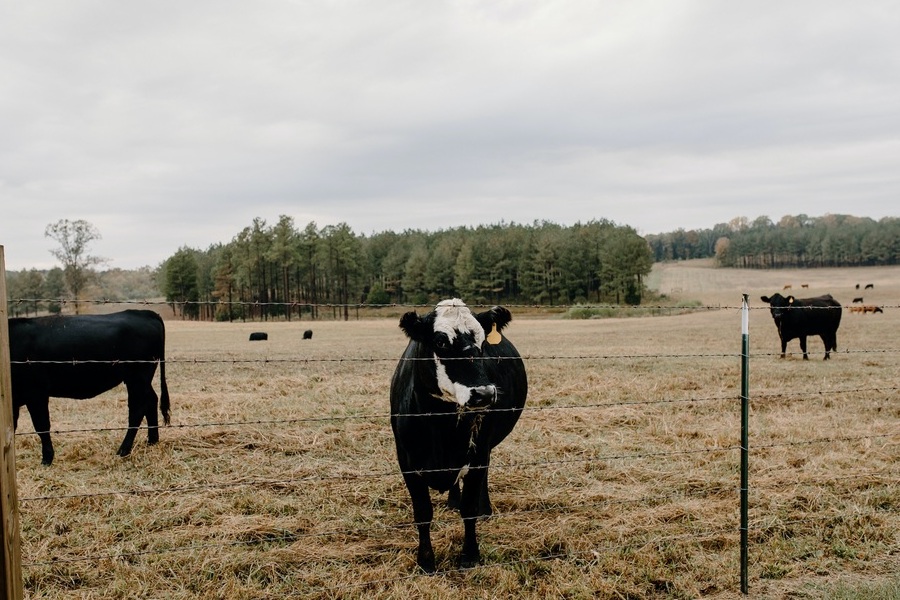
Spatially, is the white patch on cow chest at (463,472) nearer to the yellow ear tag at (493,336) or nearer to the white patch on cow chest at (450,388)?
the white patch on cow chest at (450,388)

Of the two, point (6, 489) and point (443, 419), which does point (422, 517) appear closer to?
point (443, 419)

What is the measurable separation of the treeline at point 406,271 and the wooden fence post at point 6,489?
6417 centimetres

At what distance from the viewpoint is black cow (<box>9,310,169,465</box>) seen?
7.98 meters

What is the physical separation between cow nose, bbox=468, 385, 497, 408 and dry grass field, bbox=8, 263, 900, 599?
96 centimetres

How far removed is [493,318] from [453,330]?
0.53 m

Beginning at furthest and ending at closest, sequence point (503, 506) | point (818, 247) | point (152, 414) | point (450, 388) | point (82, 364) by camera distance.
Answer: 1. point (818, 247)
2. point (152, 414)
3. point (82, 364)
4. point (503, 506)
5. point (450, 388)

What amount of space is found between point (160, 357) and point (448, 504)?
5580 mm

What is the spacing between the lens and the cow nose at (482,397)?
→ 14.0 ft

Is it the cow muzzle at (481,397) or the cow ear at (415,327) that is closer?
the cow muzzle at (481,397)

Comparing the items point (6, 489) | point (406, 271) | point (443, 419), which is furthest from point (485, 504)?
point (406, 271)

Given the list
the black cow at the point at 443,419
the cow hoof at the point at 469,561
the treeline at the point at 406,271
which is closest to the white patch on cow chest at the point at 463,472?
the black cow at the point at 443,419

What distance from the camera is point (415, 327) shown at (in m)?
4.75

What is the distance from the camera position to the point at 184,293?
A: 78.1m

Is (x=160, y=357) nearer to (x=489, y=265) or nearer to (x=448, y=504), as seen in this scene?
(x=448, y=504)
